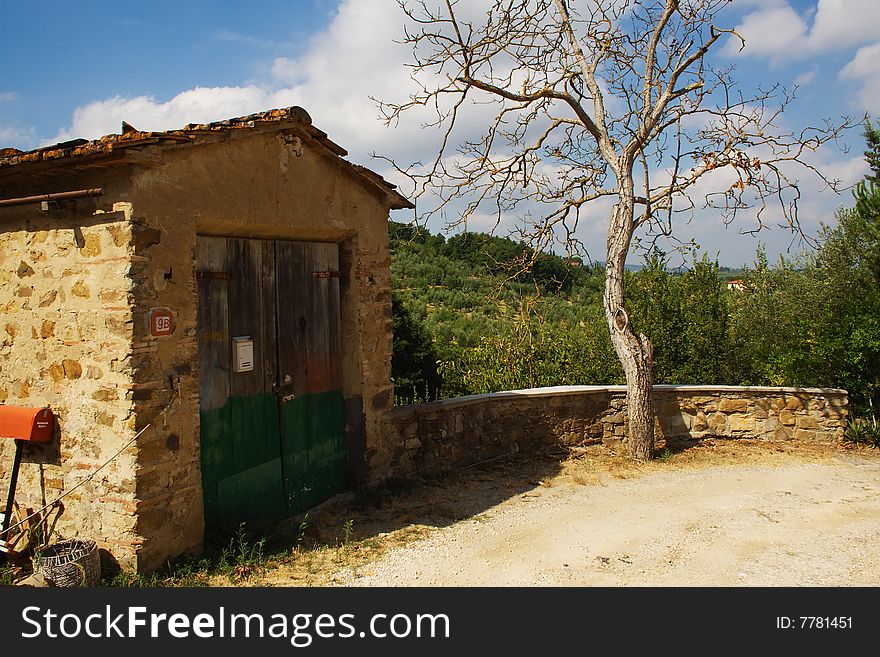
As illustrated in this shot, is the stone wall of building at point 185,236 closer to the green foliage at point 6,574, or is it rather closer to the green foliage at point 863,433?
the green foliage at point 6,574

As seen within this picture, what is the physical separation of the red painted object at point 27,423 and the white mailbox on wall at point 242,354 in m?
1.38

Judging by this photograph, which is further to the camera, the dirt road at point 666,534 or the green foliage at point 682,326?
the green foliage at point 682,326

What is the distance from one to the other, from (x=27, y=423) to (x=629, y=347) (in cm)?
647

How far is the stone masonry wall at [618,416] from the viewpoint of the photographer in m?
8.18

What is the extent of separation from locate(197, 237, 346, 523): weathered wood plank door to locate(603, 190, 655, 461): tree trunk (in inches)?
146

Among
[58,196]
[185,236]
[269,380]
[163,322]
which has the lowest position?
[269,380]

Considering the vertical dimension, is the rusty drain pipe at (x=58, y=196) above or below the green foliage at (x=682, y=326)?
above

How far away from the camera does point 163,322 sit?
15.8ft

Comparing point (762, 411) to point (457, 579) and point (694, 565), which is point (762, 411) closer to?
point (694, 565)

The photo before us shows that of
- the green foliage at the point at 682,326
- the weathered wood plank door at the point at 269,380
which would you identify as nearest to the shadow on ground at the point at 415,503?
the weathered wood plank door at the point at 269,380

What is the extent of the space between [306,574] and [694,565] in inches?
118

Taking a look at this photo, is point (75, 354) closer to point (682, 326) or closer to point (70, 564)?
point (70, 564)

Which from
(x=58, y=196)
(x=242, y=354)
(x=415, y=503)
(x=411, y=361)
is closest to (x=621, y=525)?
(x=415, y=503)

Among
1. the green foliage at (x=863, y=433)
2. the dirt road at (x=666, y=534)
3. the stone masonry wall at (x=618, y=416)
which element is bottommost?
the dirt road at (x=666, y=534)
